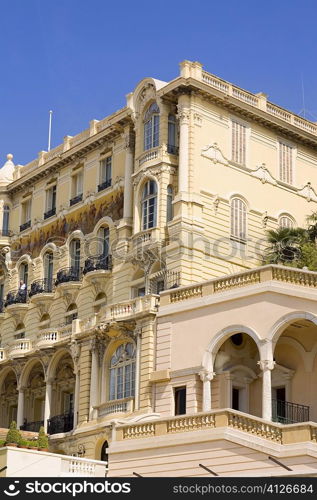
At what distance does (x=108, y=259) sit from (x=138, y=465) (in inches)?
764

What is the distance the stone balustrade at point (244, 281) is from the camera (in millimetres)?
40812

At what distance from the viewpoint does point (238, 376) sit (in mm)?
43812

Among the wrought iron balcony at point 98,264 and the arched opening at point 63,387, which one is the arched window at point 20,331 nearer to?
the arched opening at point 63,387

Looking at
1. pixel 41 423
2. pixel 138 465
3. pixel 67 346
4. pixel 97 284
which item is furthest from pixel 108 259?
pixel 138 465

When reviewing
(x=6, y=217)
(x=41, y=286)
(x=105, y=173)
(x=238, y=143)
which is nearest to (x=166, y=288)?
(x=238, y=143)

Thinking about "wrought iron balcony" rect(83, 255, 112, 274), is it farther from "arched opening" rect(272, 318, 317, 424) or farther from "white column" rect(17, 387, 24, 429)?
"arched opening" rect(272, 318, 317, 424)

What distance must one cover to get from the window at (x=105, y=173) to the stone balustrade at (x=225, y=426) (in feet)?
70.3

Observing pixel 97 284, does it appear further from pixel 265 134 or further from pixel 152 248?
pixel 265 134

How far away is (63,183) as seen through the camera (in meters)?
60.8

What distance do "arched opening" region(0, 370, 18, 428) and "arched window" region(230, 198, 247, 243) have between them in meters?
14.7

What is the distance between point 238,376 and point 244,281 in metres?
3.92

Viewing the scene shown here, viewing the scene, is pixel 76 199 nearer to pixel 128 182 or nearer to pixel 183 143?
pixel 128 182

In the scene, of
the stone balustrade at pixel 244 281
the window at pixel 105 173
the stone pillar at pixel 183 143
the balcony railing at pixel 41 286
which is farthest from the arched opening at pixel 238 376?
the balcony railing at pixel 41 286
